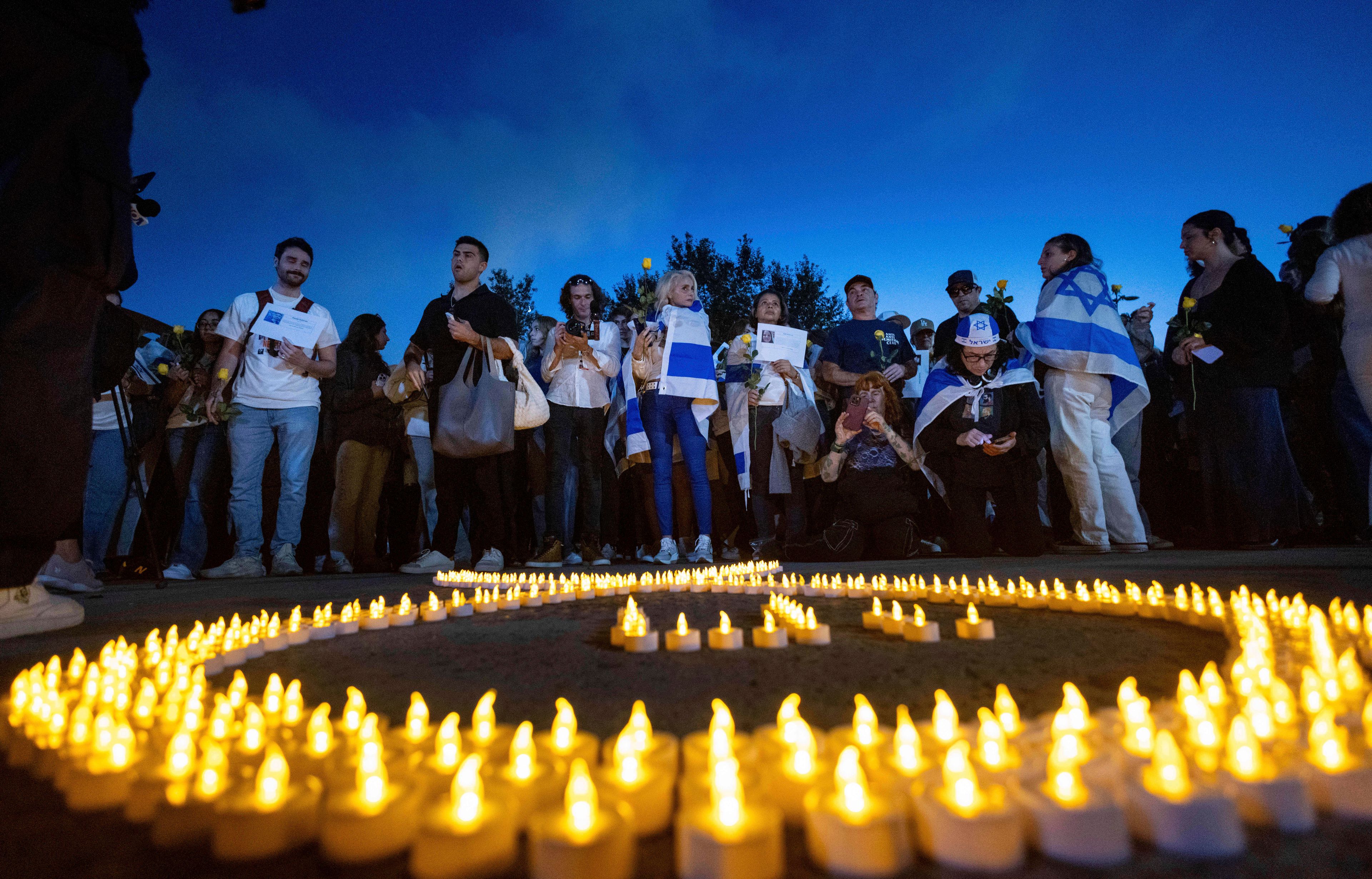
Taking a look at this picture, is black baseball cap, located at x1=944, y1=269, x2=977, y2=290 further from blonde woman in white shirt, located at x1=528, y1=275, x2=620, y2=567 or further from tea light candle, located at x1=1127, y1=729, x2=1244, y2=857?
tea light candle, located at x1=1127, y1=729, x2=1244, y2=857

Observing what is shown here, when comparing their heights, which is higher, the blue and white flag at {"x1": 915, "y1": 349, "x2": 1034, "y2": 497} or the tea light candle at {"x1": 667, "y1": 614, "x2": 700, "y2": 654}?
the blue and white flag at {"x1": 915, "y1": 349, "x2": 1034, "y2": 497}

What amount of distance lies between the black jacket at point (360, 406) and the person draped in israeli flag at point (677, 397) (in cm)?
254

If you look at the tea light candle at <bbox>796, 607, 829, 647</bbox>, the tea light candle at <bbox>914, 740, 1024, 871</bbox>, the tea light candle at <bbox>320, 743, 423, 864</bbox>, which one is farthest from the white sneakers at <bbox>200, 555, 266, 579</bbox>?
the tea light candle at <bbox>914, 740, 1024, 871</bbox>

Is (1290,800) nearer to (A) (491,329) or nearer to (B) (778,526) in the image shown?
(A) (491,329)

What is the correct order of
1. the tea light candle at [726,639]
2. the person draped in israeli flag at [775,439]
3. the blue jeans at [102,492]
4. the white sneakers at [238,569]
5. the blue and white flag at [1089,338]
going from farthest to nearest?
1. the person draped in israeli flag at [775,439]
2. the blue jeans at [102,492]
3. the blue and white flag at [1089,338]
4. the white sneakers at [238,569]
5. the tea light candle at [726,639]

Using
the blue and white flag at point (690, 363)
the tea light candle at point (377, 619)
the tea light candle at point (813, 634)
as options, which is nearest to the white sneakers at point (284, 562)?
the blue and white flag at point (690, 363)

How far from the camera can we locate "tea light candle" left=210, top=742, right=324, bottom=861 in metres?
1.11

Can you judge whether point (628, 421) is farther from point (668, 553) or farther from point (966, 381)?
point (966, 381)

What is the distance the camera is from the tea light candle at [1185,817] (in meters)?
1.04

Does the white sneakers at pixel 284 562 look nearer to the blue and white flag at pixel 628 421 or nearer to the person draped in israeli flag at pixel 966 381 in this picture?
the blue and white flag at pixel 628 421

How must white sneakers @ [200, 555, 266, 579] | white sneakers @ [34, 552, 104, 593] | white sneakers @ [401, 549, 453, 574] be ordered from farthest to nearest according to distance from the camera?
white sneakers @ [401, 549, 453, 574]
white sneakers @ [200, 555, 266, 579]
white sneakers @ [34, 552, 104, 593]

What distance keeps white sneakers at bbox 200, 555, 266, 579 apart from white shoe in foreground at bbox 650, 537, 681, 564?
3557 mm

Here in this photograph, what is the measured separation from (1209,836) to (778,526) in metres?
7.63

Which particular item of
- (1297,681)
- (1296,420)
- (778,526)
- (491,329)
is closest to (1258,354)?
(1296,420)
